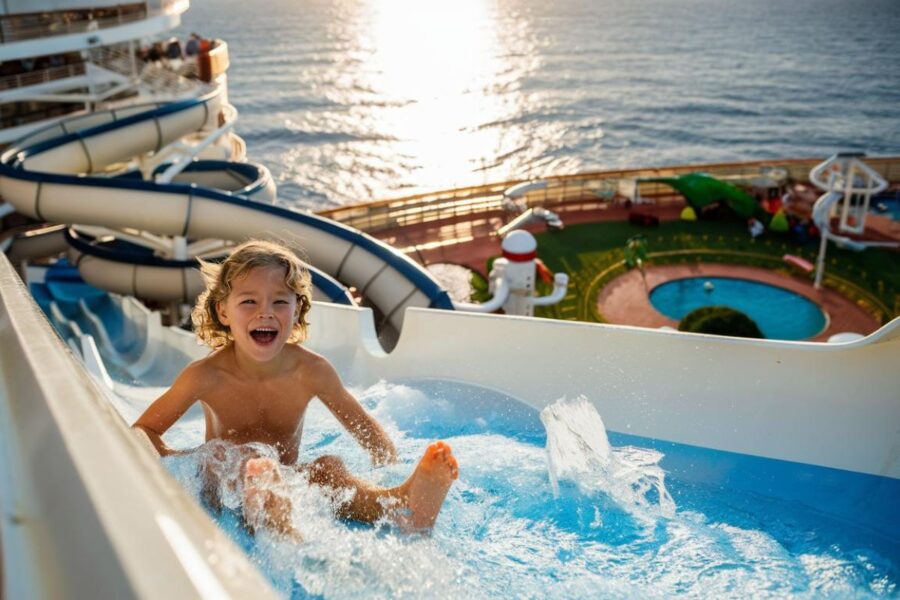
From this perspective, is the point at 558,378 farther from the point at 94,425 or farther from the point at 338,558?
the point at 94,425

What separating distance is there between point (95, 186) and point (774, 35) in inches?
2792

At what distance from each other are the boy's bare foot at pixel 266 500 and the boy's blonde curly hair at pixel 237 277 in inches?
27.2

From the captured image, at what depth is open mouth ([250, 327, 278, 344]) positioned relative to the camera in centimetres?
299

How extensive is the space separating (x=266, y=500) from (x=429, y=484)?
0.51 meters

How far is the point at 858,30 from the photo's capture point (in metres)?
72.2

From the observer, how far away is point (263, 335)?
9.84ft

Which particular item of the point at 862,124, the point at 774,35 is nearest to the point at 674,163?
the point at 862,124

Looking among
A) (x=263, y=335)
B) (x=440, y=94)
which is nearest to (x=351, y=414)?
(x=263, y=335)

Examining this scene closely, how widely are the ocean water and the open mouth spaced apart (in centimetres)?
2862

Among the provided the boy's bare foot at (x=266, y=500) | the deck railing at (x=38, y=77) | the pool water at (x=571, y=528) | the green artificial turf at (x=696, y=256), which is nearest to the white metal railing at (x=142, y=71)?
the deck railing at (x=38, y=77)

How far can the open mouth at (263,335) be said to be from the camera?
299 cm

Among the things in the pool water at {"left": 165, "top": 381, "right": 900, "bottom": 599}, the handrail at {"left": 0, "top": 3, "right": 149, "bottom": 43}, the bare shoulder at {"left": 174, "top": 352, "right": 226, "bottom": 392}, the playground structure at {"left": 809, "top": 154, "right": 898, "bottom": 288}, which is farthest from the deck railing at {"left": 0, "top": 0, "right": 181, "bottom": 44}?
the playground structure at {"left": 809, "top": 154, "right": 898, "bottom": 288}

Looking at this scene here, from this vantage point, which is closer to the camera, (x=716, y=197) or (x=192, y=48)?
(x=192, y=48)

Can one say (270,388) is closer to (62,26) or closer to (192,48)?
(62,26)
